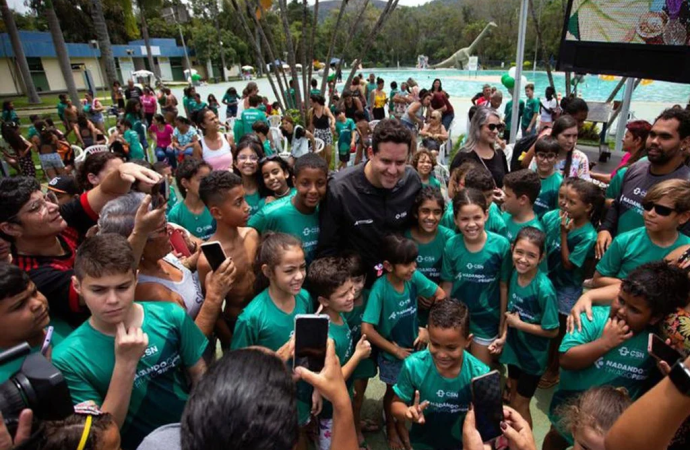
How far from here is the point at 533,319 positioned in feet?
9.36

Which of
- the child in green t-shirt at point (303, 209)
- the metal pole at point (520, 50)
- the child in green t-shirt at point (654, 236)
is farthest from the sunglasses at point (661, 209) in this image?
the metal pole at point (520, 50)

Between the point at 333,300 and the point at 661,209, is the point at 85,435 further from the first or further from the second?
the point at 661,209

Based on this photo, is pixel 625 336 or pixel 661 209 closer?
pixel 625 336

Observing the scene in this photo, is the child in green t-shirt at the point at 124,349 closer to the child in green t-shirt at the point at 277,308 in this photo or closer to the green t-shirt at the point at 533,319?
the child in green t-shirt at the point at 277,308

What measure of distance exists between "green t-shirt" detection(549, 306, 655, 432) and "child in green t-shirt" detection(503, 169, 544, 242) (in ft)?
3.95

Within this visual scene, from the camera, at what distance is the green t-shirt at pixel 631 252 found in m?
2.58

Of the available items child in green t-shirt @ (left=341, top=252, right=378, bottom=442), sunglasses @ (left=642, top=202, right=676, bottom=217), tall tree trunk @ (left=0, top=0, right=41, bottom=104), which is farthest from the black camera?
tall tree trunk @ (left=0, top=0, right=41, bottom=104)

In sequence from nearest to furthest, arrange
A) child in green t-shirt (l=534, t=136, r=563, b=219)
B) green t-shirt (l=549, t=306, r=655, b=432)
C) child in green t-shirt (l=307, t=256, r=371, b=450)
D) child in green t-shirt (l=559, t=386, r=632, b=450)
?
child in green t-shirt (l=559, t=386, r=632, b=450)
green t-shirt (l=549, t=306, r=655, b=432)
child in green t-shirt (l=307, t=256, r=371, b=450)
child in green t-shirt (l=534, t=136, r=563, b=219)

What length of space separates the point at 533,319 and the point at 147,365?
2.45 meters

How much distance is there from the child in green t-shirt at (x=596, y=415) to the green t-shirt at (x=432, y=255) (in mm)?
1547

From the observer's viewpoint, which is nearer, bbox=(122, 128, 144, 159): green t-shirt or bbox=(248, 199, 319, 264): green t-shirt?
bbox=(248, 199, 319, 264): green t-shirt

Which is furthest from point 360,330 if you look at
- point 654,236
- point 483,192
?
point 654,236

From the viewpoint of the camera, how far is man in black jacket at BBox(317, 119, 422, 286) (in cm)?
294

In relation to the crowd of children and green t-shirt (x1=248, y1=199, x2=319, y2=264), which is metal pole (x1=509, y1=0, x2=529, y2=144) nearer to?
the crowd of children
